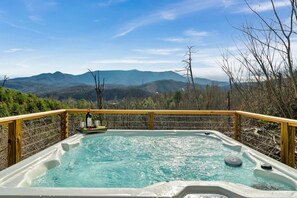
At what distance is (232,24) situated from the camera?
3834 mm

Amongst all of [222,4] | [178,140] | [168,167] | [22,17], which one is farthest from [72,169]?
[22,17]

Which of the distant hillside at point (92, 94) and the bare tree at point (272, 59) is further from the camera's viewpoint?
the distant hillside at point (92, 94)

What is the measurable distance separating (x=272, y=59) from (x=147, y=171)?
8.24 ft

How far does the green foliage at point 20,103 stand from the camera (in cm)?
505

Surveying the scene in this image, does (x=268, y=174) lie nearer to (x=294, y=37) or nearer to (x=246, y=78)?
(x=294, y=37)

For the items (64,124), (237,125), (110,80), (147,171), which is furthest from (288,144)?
(110,80)

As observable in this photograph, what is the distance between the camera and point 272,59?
11.7 ft

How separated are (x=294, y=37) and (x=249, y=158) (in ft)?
5.36

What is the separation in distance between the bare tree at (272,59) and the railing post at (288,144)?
0.96 metres

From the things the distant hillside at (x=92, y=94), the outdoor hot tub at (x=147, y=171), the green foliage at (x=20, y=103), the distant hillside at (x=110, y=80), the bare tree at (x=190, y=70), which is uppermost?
the distant hillside at (x=110, y=80)

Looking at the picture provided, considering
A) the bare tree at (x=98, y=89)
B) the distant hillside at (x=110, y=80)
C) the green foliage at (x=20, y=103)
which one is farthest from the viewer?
the distant hillside at (x=110, y=80)

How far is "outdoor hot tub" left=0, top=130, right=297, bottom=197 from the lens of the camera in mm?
1343

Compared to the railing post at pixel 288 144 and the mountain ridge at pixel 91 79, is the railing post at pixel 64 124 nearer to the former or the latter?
the railing post at pixel 288 144

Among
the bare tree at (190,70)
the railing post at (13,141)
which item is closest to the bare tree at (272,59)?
the railing post at (13,141)
